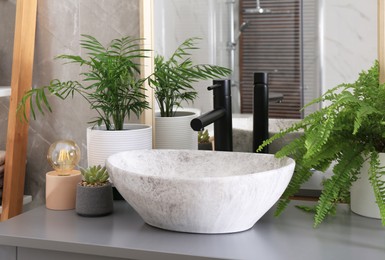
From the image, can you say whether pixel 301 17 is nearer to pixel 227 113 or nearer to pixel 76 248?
pixel 227 113

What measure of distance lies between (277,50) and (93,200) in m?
0.67

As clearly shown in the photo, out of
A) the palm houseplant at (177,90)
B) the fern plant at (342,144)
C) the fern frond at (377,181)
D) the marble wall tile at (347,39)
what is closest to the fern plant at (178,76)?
the palm houseplant at (177,90)

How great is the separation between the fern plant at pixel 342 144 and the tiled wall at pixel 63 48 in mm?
708

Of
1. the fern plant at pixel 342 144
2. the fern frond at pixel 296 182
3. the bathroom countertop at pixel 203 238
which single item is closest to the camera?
the bathroom countertop at pixel 203 238

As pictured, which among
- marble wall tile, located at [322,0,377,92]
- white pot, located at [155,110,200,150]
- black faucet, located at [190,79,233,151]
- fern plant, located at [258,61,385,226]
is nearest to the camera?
fern plant, located at [258,61,385,226]

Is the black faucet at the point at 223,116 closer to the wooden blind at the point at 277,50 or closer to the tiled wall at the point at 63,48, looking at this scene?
the wooden blind at the point at 277,50

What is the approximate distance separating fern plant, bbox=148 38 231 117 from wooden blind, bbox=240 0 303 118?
0.09 meters

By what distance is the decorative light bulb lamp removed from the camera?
1.59 metres

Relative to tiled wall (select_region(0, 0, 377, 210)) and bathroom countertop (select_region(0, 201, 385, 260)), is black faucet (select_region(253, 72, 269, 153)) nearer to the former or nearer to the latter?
tiled wall (select_region(0, 0, 377, 210))

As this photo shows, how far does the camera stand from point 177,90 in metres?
1.79

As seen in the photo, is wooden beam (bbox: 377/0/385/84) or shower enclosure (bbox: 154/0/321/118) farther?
shower enclosure (bbox: 154/0/321/118)

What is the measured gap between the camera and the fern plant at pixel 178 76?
174 cm

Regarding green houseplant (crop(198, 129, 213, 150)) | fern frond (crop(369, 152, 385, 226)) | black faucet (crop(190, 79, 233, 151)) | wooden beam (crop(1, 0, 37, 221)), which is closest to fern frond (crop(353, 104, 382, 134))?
fern frond (crop(369, 152, 385, 226))

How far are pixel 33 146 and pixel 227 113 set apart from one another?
75 cm
